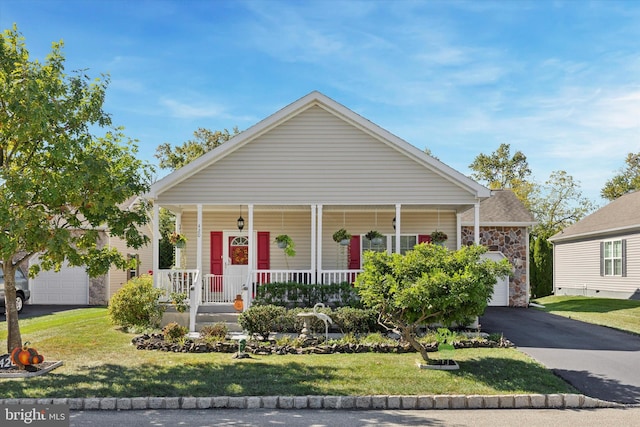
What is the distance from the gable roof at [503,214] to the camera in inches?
848

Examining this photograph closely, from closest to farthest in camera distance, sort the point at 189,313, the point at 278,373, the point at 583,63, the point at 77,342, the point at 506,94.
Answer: the point at 278,373, the point at 77,342, the point at 189,313, the point at 583,63, the point at 506,94

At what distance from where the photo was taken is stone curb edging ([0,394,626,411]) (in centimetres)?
793

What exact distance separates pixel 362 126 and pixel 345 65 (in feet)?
6.45

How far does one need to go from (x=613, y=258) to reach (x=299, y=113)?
16667 millimetres

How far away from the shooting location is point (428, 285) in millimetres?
9594

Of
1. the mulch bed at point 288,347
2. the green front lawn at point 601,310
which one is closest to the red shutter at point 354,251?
the mulch bed at point 288,347

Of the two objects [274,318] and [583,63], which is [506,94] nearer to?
[583,63]

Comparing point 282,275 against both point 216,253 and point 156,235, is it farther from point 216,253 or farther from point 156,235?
point 156,235

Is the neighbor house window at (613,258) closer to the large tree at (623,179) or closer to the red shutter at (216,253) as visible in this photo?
the red shutter at (216,253)

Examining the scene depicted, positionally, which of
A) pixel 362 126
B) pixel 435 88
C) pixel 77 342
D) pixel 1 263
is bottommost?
pixel 77 342

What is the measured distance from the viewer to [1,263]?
1080cm

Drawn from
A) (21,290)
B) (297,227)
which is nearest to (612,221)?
(297,227)

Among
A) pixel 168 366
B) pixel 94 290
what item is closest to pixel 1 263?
pixel 168 366

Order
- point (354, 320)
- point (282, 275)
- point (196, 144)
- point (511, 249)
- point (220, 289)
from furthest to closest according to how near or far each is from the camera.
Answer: point (196, 144) → point (511, 249) → point (220, 289) → point (282, 275) → point (354, 320)
